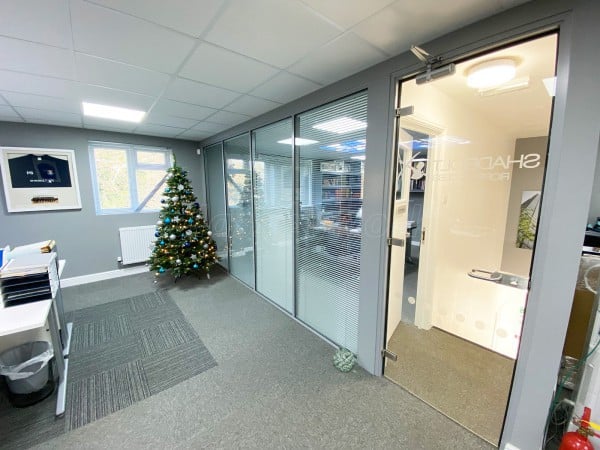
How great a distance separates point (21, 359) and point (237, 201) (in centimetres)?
281

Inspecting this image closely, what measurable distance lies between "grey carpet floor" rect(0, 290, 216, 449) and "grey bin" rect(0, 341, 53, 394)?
0.15 m

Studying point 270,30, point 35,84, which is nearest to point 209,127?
point 35,84

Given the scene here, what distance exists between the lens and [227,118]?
130 inches

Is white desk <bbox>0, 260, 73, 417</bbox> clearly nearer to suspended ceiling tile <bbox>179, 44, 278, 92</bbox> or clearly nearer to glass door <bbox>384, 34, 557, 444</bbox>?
suspended ceiling tile <bbox>179, 44, 278, 92</bbox>

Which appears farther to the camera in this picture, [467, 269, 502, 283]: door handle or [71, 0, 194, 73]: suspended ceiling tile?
[467, 269, 502, 283]: door handle

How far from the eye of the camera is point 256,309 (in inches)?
130

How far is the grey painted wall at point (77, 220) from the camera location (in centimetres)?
354

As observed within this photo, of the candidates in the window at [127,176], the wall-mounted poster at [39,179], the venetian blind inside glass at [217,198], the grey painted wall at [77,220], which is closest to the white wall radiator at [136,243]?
the grey painted wall at [77,220]

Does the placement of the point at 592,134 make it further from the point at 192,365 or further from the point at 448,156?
the point at 192,365

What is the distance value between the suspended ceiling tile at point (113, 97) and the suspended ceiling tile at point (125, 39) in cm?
77

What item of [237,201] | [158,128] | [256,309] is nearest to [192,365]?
[256,309]

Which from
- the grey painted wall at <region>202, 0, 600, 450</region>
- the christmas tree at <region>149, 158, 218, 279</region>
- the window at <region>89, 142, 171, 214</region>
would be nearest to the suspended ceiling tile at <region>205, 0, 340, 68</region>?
the grey painted wall at <region>202, 0, 600, 450</region>

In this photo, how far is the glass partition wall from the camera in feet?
7.34

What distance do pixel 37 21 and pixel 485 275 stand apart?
3.19 meters
